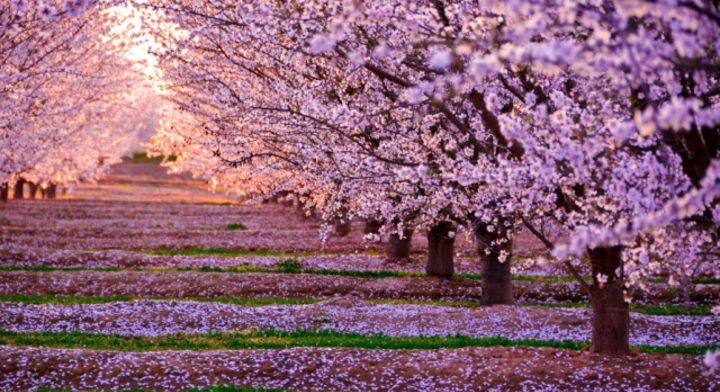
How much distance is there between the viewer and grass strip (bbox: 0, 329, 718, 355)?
1212cm

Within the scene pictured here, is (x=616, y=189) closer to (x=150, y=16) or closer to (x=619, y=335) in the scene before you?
(x=619, y=335)

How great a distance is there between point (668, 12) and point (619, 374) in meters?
7.42

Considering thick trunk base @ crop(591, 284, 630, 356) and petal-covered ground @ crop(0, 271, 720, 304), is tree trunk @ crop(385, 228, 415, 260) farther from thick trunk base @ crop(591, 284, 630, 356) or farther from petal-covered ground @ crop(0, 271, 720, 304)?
thick trunk base @ crop(591, 284, 630, 356)

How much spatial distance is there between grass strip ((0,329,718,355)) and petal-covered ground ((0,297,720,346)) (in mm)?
667

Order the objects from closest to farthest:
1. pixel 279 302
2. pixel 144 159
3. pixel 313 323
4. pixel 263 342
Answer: pixel 263 342, pixel 313 323, pixel 279 302, pixel 144 159

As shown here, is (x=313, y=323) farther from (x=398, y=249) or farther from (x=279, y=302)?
(x=398, y=249)

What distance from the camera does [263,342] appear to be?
1262 cm

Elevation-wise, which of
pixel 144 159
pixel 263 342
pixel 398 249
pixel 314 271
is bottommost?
pixel 263 342

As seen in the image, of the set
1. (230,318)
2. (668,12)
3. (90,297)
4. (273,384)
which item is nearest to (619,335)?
(273,384)

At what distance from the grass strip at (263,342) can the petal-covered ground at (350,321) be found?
0.67 meters

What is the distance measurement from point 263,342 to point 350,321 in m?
2.89

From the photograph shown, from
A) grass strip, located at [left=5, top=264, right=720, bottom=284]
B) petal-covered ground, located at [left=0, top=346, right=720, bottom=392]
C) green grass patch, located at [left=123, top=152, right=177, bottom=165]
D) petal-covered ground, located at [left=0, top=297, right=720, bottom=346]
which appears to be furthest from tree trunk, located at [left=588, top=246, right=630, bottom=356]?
green grass patch, located at [left=123, top=152, right=177, bottom=165]

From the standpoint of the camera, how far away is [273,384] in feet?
32.6

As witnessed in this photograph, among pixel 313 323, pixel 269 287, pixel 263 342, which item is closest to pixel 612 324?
pixel 263 342
